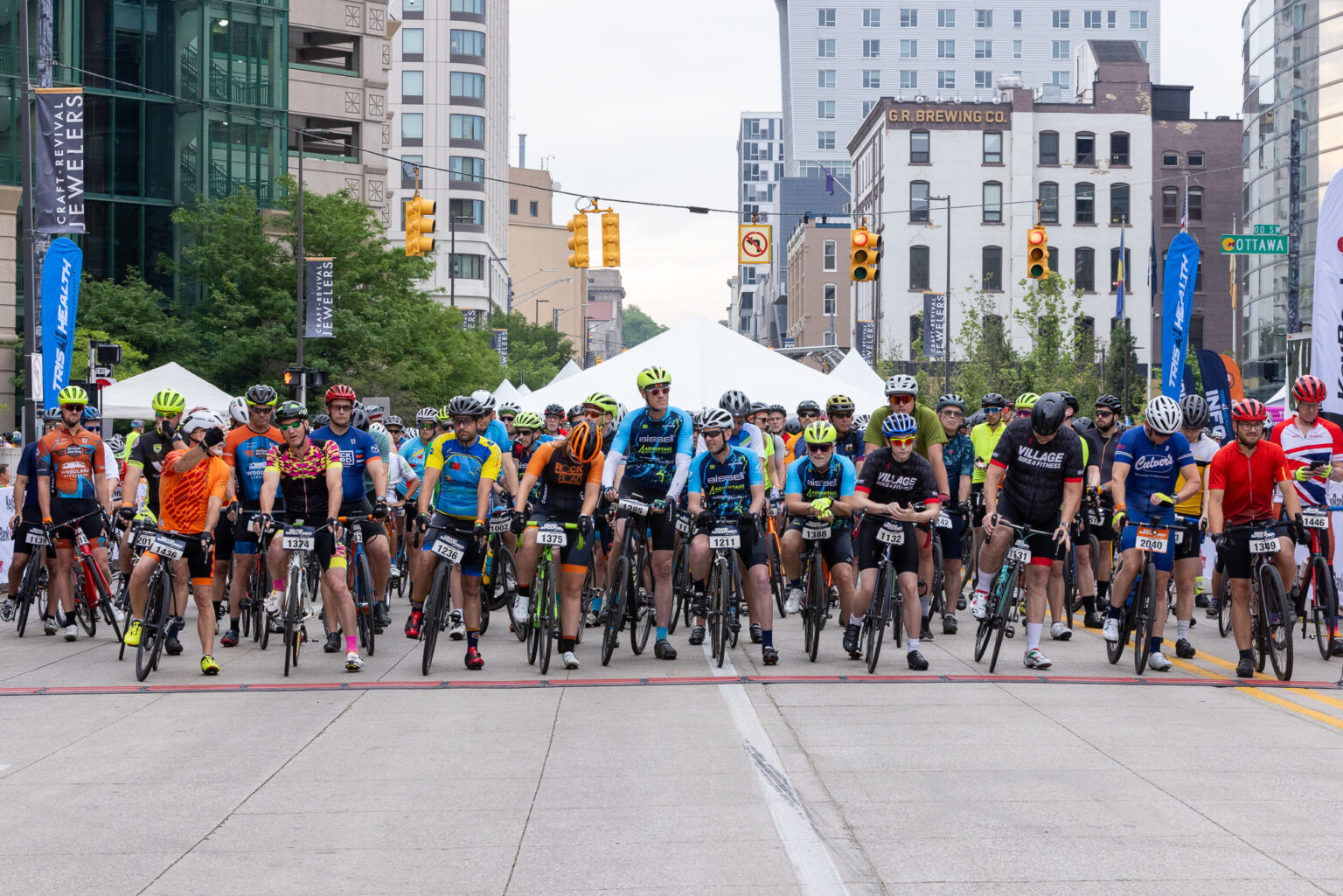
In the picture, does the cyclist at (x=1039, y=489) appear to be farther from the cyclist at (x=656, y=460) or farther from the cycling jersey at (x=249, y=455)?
the cycling jersey at (x=249, y=455)

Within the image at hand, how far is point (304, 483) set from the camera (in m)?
11.7

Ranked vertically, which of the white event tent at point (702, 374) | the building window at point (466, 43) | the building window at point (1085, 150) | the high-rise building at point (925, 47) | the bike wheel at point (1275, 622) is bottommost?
the bike wheel at point (1275, 622)

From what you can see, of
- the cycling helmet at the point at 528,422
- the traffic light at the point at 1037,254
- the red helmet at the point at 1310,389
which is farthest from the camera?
the traffic light at the point at 1037,254

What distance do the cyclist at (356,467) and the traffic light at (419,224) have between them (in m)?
16.1

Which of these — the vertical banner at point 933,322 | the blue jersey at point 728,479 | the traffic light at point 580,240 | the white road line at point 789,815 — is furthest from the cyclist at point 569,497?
the vertical banner at point 933,322

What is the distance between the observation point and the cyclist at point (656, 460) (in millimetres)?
11570

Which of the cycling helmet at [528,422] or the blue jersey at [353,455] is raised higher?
the cycling helmet at [528,422]

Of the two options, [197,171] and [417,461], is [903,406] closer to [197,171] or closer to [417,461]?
[417,461]

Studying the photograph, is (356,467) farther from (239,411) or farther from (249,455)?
(239,411)

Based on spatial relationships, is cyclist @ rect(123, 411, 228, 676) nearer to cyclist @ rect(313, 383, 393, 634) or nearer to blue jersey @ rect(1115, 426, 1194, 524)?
cyclist @ rect(313, 383, 393, 634)

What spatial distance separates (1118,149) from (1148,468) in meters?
75.0

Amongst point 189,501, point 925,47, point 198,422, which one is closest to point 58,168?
point 198,422

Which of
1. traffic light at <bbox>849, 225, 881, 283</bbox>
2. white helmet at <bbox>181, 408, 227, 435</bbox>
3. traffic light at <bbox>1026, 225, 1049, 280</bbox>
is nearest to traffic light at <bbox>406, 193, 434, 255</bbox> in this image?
traffic light at <bbox>849, 225, 881, 283</bbox>

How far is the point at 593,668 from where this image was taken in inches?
455
